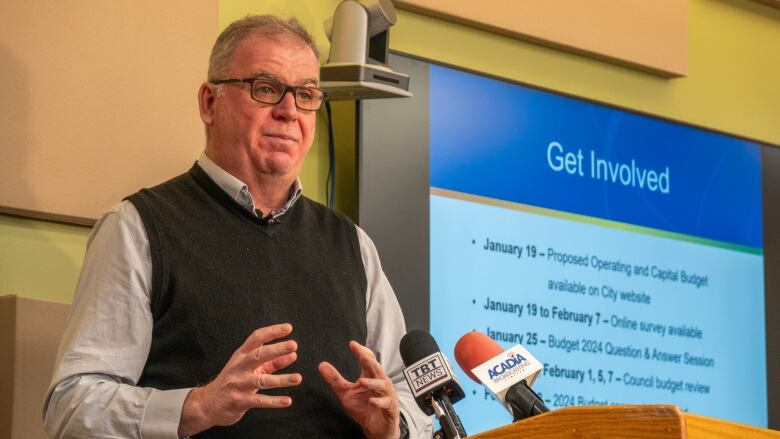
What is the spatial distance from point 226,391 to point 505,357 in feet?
1.48

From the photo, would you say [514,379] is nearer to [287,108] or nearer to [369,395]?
[369,395]

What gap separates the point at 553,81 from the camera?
3986mm

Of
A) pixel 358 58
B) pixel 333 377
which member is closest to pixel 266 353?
pixel 333 377

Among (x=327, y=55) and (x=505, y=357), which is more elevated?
(x=327, y=55)

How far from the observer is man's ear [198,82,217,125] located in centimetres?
256

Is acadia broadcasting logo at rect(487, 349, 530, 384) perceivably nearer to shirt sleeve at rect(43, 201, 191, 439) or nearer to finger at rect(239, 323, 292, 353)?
finger at rect(239, 323, 292, 353)

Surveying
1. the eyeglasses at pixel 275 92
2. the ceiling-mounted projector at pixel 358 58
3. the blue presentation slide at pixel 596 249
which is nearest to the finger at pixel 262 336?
the eyeglasses at pixel 275 92

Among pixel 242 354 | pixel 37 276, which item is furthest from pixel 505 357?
pixel 37 276

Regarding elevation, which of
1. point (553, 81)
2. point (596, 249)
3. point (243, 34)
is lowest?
point (596, 249)

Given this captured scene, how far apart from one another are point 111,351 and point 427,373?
60 centimetres

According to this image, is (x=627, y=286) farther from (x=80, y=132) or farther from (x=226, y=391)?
(x=226, y=391)

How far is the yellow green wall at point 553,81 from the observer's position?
2758 mm

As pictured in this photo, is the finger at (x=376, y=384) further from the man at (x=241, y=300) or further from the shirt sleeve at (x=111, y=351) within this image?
the shirt sleeve at (x=111, y=351)

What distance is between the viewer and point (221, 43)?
2.58 metres
